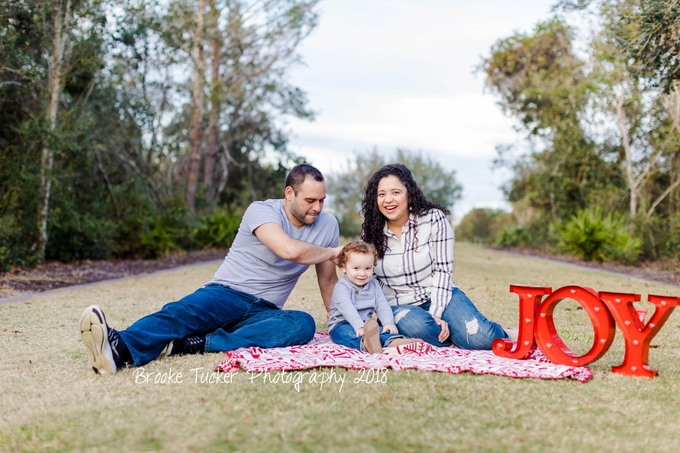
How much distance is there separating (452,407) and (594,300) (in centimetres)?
130

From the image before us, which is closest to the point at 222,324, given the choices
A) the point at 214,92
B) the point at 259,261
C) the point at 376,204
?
the point at 259,261

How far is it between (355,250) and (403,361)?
91 cm

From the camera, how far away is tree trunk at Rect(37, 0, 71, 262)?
10.1 meters

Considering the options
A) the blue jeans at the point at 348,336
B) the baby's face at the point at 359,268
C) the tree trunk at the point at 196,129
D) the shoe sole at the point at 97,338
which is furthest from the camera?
the tree trunk at the point at 196,129

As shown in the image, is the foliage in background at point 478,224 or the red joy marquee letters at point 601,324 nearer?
the red joy marquee letters at point 601,324

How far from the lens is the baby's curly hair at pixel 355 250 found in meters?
4.33

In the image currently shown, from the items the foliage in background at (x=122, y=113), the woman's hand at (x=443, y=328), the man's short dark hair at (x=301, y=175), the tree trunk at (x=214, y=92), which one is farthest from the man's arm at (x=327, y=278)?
the tree trunk at (x=214, y=92)

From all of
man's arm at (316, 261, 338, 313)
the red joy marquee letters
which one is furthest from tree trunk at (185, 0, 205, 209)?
the red joy marquee letters

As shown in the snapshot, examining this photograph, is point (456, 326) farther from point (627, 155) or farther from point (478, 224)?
point (478, 224)

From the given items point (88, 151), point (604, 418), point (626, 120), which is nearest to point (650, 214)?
point (626, 120)

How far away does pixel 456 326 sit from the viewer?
4363 millimetres

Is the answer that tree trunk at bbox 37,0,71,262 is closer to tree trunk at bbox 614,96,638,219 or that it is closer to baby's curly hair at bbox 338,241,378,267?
baby's curly hair at bbox 338,241,378,267

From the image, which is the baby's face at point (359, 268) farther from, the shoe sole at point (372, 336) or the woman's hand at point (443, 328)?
the woman's hand at point (443, 328)

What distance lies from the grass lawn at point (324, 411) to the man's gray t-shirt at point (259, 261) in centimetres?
73
